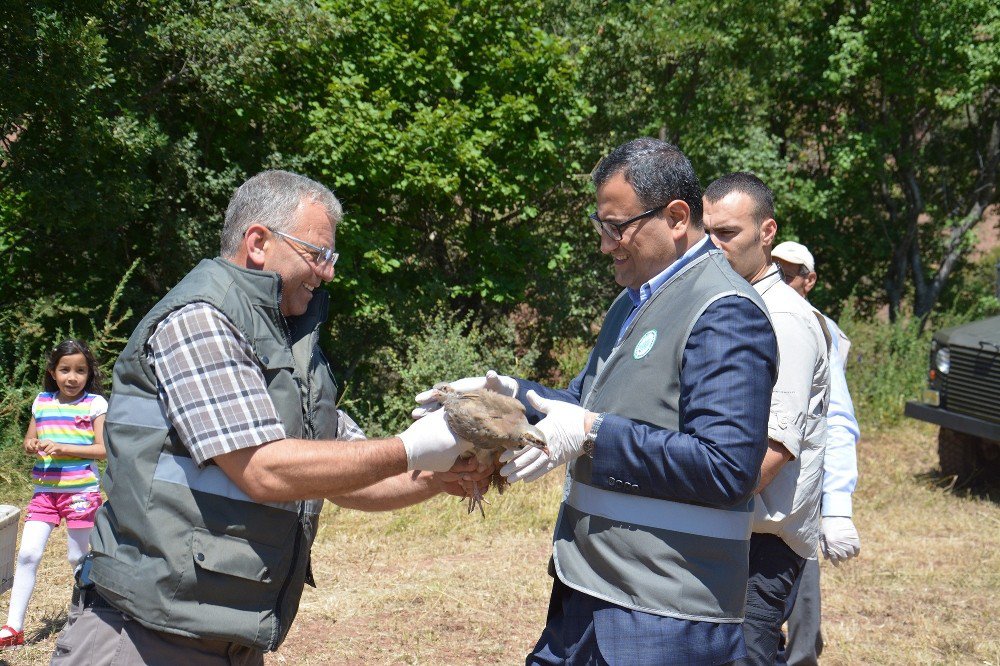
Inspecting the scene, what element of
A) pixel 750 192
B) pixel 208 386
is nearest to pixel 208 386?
pixel 208 386

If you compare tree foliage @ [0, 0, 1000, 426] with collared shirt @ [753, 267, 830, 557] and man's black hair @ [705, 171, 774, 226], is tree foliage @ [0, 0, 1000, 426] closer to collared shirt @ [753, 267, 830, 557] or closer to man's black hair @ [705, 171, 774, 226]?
man's black hair @ [705, 171, 774, 226]

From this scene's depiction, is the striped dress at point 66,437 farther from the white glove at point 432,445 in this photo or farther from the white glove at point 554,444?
the white glove at point 554,444

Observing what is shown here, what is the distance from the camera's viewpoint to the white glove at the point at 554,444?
89.7 inches

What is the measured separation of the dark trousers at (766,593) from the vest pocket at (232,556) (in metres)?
1.59

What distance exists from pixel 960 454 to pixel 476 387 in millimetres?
7759

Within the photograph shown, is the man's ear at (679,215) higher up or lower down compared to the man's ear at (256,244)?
higher up

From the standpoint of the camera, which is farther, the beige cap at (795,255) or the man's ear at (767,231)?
the beige cap at (795,255)

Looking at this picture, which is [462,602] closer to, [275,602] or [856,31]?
[275,602]

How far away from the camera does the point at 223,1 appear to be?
1010 cm

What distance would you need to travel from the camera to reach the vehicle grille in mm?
8250

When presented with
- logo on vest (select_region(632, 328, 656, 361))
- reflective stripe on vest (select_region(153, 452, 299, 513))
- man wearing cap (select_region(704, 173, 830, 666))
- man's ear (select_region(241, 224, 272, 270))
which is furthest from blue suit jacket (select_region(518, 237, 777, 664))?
man's ear (select_region(241, 224, 272, 270))

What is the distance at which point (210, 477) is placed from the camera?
2.21 meters

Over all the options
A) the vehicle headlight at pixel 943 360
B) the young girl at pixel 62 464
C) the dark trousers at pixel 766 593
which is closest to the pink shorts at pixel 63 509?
the young girl at pixel 62 464

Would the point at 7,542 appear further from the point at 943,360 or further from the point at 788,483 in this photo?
the point at 943,360
